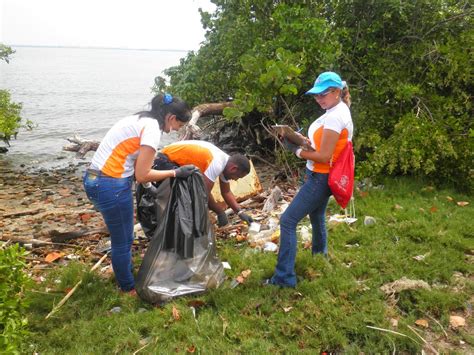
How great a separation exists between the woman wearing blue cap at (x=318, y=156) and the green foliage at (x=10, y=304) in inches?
85.2

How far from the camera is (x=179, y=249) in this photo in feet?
12.2

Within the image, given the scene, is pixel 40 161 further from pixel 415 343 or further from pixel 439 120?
pixel 415 343

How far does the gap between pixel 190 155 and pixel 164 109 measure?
1025 mm

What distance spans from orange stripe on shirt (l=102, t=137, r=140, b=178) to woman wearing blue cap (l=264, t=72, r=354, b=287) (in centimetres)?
140

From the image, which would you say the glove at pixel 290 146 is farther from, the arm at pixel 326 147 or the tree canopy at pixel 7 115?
the tree canopy at pixel 7 115

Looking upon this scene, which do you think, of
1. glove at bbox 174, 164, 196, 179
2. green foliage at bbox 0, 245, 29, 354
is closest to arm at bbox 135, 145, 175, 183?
glove at bbox 174, 164, 196, 179

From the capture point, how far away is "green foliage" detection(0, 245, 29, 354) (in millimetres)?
2332

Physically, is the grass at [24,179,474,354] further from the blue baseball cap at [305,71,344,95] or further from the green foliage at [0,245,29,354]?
the blue baseball cap at [305,71,344,95]

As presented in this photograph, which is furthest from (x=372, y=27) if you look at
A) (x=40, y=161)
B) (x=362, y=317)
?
(x=40, y=161)

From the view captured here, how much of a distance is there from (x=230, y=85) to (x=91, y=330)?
744 centimetres

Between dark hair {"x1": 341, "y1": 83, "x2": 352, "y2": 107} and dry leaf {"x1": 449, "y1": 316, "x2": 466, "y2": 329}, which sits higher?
dark hair {"x1": 341, "y1": 83, "x2": 352, "y2": 107}

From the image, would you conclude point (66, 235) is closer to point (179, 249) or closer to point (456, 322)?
point (179, 249)

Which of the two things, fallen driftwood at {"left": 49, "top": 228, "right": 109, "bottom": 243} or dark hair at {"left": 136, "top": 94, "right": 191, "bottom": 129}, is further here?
fallen driftwood at {"left": 49, "top": 228, "right": 109, "bottom": 243}

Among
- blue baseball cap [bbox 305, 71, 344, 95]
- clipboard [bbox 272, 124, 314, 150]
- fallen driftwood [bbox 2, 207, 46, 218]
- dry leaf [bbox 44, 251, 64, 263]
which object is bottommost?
fallen driftwood [bbox 2, 207, 46, 218]
